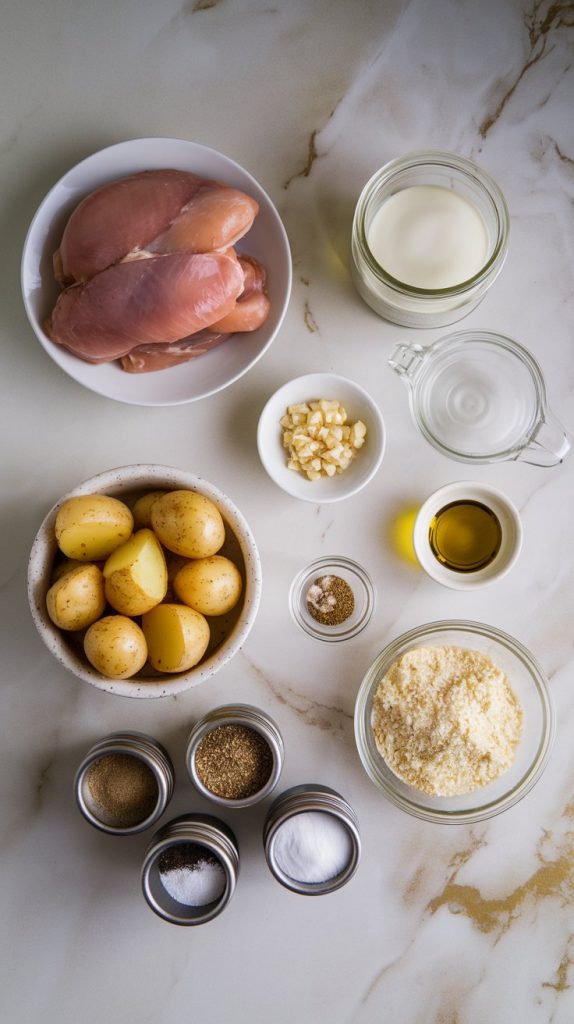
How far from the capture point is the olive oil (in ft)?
4.33

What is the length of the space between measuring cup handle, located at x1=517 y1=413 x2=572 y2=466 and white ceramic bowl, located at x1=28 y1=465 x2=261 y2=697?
0.50 m

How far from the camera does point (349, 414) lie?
1.32 metres

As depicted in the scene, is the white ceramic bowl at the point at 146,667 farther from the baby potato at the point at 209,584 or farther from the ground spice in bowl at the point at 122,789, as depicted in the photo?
the ground spice in bowl at the point at 122,789

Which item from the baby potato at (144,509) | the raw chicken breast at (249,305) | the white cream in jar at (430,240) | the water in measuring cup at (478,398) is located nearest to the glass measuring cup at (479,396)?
the water in measuring cup at (478,398)

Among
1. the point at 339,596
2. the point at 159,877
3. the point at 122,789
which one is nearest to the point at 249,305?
the point at 339,596

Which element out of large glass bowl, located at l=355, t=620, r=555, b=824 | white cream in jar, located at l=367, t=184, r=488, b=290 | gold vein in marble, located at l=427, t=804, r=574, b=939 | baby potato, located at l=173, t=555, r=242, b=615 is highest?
white cream in jar, located at l=367, t=184, r=488, b=290

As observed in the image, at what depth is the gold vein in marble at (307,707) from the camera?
1351 millimetres

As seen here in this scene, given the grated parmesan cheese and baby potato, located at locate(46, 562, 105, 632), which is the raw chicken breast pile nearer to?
baby potato, located at locate(46, 562, 105, 632)

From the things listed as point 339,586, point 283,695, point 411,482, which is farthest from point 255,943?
point 411,482

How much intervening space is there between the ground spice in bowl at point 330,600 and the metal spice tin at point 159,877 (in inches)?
16.2

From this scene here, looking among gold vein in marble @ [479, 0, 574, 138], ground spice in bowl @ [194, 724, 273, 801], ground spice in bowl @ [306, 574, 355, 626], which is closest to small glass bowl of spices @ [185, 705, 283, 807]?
ground spice in bowl @ [194, 724, 273, 801]

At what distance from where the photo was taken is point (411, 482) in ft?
4.47

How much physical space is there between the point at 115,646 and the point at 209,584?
0.17 metres

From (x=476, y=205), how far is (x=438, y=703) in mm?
868
